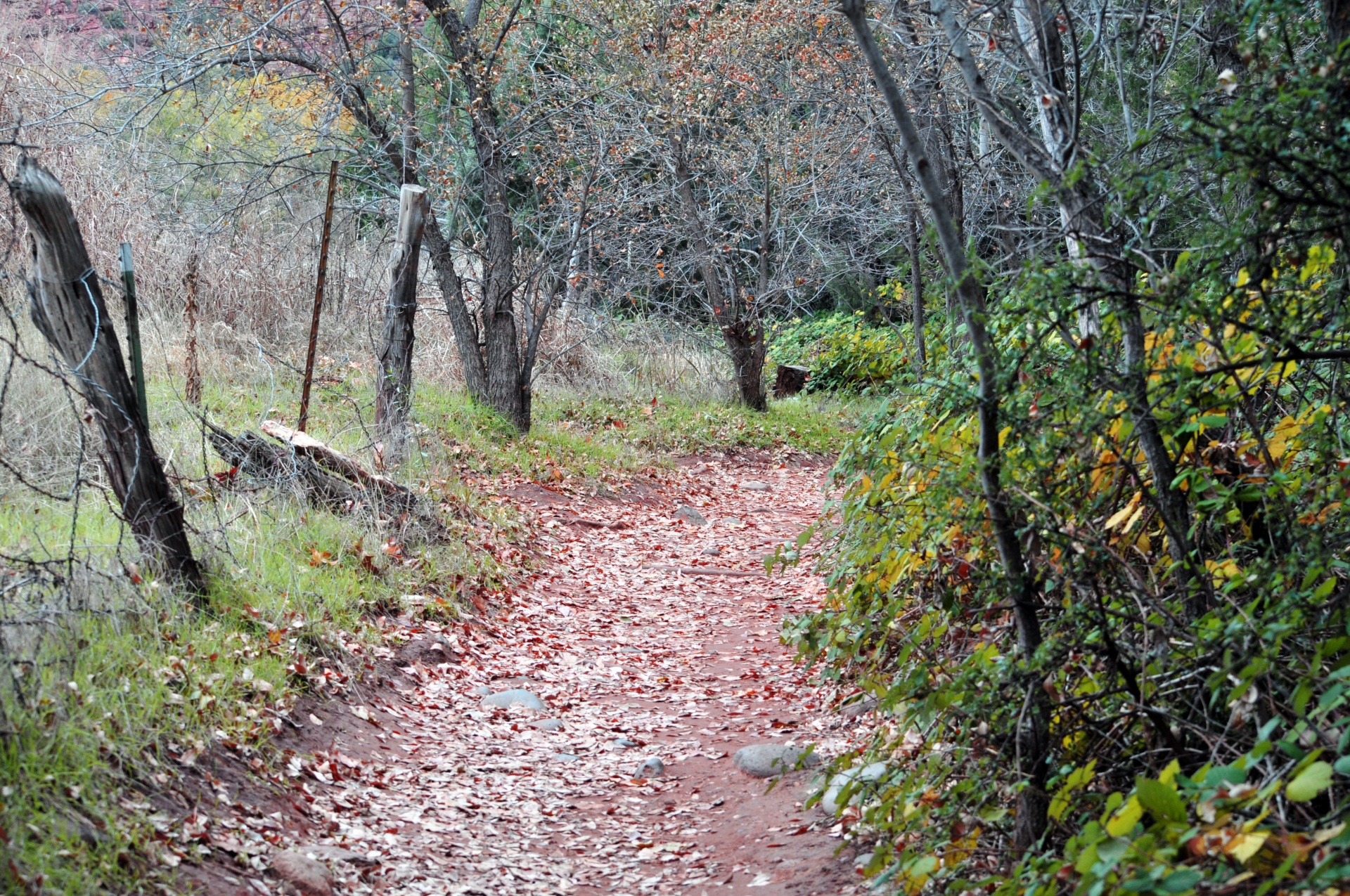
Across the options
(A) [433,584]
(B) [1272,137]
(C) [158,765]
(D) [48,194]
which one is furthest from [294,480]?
(B) [1272,137]

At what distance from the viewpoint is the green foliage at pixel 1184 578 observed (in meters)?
2.01

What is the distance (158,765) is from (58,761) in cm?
39

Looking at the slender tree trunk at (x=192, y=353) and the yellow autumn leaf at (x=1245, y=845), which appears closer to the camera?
the yellow autumn leaf at (x=1245, y=845)

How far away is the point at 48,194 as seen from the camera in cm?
419

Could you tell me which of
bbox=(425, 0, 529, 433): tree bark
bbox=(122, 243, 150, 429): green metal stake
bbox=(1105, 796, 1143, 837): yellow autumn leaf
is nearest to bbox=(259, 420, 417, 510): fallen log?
bbox=(122, 243, 150, 429): green metal stake

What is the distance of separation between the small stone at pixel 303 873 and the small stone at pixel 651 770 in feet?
5.56

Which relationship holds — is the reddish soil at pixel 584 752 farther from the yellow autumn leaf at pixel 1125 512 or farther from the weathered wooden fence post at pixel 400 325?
the weathered wooden fence post at pixel 400 325

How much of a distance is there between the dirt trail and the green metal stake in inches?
72.7

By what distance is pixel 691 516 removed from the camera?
32.8 feet

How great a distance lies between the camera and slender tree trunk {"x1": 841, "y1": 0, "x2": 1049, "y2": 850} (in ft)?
8.43

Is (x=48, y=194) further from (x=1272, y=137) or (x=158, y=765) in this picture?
(x=1272, y=137)

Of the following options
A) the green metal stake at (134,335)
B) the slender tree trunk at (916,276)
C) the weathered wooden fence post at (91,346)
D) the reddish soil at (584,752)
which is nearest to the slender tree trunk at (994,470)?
the reddish soil at (584,752)

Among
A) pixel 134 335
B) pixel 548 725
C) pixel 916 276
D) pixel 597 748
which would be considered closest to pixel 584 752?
pixel 597 748

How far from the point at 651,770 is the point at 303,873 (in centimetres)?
185
